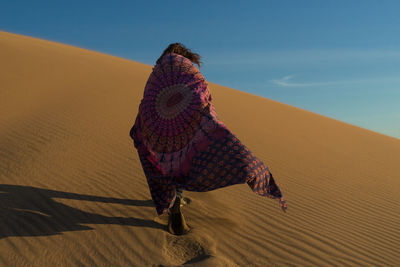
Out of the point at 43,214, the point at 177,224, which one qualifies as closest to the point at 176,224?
the point at 177,224

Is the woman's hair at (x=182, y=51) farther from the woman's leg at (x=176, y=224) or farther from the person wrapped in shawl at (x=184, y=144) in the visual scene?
the woman's leg at (x=176, y=224)

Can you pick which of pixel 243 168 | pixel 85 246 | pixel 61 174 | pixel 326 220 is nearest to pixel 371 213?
pixel 326 220

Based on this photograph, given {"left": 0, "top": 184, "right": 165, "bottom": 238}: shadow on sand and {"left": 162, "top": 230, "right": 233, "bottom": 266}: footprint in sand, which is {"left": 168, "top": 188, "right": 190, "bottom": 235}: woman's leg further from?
{"left": 0, "top": 184, "right": 165, "bottom": 238}: shadow on sand

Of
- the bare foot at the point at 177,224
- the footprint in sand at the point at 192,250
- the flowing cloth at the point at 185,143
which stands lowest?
the footprint in sand at the point at 192,250

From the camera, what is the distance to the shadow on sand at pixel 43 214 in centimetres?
362

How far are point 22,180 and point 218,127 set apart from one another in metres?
3.26

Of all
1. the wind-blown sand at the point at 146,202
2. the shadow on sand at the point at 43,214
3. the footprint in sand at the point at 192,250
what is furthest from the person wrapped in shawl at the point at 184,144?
the shadow on sand at the point at 43,214

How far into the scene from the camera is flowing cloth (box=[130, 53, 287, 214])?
3.07m

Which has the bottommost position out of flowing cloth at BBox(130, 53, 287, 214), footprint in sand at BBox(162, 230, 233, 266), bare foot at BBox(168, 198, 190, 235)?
footprint in sand at BBox(162, 230, 233, 266)

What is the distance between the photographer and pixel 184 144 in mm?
3320

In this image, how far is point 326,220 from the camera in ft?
14.8

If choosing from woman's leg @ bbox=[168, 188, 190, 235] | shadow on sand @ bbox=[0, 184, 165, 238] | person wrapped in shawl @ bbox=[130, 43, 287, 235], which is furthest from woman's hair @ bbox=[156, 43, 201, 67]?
shadow on sand @ bbox=[0, 184, 165, 238]

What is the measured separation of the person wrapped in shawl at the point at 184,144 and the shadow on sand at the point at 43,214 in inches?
31.9

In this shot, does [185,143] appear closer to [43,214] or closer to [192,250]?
[192,250]
